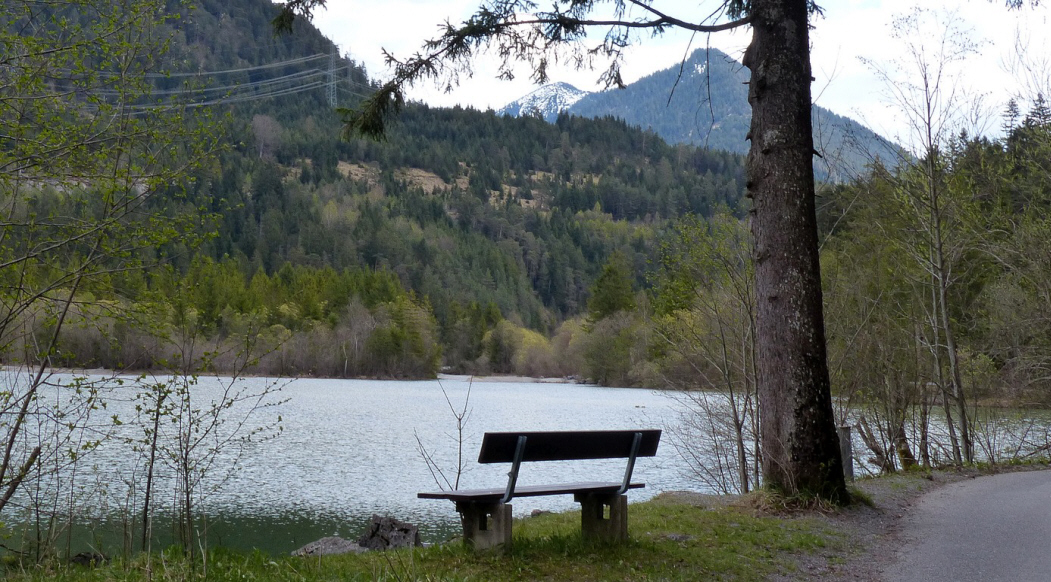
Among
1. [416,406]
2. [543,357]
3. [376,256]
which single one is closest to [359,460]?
[416,406]

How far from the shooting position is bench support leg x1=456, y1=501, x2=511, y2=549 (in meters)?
5.28

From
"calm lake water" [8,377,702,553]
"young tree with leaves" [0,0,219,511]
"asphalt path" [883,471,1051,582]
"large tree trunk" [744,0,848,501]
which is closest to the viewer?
"asphalt path" [883,471,1051,582]

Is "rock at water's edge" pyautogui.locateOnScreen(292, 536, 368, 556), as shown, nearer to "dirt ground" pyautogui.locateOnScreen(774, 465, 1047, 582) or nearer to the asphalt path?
"dirt ground" pyautogui.locateOnScreen(774, 465, 1047, 582)

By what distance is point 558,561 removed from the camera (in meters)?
5.27

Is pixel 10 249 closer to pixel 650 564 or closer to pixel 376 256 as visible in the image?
pixel 650 564

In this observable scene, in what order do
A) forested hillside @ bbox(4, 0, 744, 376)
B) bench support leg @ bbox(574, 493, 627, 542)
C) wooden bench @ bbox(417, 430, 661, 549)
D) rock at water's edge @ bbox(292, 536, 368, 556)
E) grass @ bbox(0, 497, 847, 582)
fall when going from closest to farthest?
grass @ bbox(0, 497, 847, 582) < wooden bench @ bbox(417, 430, 661, 549) < bench support leg @ bbox(574, 493, 627, 542) < forested hillside @ bbox(4, 0, 744, 376) < rock at water's edge @ bbox(292, 536, 368, 556)

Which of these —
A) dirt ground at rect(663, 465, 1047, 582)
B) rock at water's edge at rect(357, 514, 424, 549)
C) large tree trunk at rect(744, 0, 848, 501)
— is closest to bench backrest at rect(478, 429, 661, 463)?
dirt ground at rect(663, 465, 1047, 582)

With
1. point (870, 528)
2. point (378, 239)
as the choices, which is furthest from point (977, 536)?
point (378, 239)

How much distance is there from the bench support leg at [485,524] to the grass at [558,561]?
0.27 ft

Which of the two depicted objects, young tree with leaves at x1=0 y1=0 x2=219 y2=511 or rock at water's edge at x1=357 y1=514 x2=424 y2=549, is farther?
rock at water's edge at x1=357 y1=514 x2=424 y2=549

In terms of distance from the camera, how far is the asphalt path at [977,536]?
18.3ft

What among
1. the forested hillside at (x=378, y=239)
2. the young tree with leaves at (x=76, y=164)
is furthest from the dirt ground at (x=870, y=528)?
the young tree with leaves at (x=76, y=164)

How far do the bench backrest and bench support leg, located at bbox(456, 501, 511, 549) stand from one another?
28 cm

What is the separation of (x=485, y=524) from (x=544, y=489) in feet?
1.41
